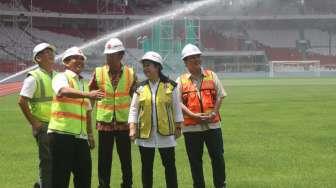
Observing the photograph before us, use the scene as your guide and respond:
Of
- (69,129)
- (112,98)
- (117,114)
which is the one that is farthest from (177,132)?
(69,129)

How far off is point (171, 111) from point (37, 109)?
1.54 metres

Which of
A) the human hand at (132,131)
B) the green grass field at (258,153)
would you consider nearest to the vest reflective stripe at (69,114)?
the human hand at (132,131)

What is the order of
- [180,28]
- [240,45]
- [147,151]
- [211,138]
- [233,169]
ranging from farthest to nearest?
[240,45], [180,28], [233,169], [211,138], [147,151]

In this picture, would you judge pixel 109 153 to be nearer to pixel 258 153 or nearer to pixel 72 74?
pixel 72 74

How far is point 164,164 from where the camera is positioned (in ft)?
21.6

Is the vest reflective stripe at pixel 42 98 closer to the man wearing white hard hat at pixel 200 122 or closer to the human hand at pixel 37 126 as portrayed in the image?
the human hand at pixel 37 126

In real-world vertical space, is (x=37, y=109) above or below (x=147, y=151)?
above

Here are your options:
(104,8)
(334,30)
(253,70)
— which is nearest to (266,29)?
(334,30)

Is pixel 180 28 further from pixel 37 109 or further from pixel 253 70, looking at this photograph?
pixel 37 109

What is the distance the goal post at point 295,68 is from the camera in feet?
184

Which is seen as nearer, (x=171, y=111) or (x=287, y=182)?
(x=171, y=111)

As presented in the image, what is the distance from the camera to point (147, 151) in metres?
6.60

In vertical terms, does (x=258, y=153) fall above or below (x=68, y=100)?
below

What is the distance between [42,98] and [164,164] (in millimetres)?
1588
